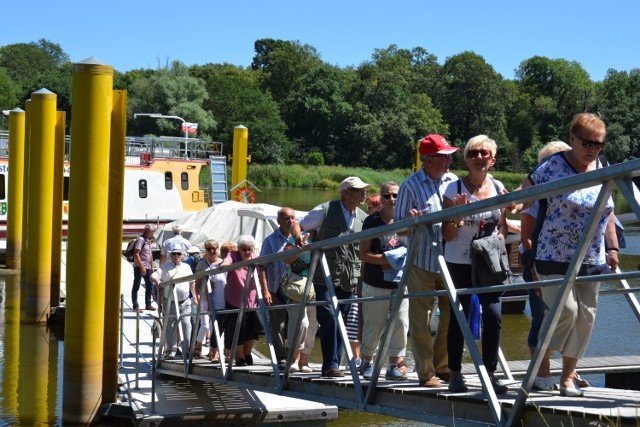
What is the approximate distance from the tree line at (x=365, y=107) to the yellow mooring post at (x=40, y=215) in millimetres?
55279

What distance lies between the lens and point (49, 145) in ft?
54.6

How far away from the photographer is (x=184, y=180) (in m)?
30.4

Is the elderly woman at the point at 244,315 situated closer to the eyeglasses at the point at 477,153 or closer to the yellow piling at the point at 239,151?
the eyeglasses at the point at 477,153

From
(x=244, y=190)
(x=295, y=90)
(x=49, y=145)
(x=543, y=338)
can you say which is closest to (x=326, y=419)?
(x=543, y=338)

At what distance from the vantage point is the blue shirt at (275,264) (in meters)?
8.70

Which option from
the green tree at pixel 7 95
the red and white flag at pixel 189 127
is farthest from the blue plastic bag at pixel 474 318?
the green tree at pixel 7 95

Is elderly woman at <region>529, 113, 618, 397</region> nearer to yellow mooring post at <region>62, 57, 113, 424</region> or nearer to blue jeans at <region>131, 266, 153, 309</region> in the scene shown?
yellow mooring post at <region>62, 57, 113, 424</region>

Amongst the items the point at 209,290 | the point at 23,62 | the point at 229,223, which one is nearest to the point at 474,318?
the point at 209,290

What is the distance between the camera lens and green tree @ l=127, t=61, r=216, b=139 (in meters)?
78.3

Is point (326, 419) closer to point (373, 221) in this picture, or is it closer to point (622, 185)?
point (373, 221)

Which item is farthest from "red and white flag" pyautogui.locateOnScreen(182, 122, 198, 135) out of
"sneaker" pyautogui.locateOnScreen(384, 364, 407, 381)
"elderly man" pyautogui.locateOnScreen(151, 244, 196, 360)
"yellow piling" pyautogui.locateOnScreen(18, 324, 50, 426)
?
"sneaker" pyautogui.locateOnScreen(384, 364, 407, 381)

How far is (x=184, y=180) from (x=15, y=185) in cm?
907

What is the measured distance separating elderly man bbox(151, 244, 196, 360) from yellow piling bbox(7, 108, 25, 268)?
10.4 meters

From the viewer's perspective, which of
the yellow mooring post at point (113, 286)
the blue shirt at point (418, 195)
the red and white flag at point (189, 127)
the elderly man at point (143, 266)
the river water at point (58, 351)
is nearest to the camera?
the blue shirt at point (418, 195)
